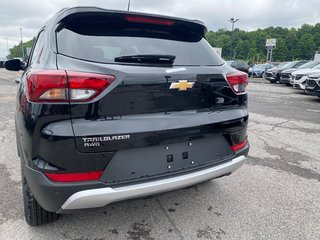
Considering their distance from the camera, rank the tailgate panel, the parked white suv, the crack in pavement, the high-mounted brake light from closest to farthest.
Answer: the tailgate panel, the high-mounted brake light, the crack in pavement, the parked white suv

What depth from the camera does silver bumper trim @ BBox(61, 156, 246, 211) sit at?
5.88ft

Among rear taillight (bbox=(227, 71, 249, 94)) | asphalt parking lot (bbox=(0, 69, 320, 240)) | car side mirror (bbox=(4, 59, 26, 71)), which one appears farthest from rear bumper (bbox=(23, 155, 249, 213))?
car side mirror (bbox=(4, 59, 26, 71))

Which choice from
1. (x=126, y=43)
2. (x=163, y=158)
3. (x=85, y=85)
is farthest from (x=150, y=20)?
(x=163, y=158)

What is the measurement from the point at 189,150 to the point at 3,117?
5861mm

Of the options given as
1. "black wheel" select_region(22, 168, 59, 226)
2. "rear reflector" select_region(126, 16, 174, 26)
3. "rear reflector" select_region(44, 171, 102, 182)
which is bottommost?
"black wheel" select_region(22, 168, 59, 226)

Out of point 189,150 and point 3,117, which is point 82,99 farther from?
point 3,117

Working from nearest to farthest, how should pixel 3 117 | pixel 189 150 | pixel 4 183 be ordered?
pixel 189 150 → pixel 4 183 → pixel 3 117

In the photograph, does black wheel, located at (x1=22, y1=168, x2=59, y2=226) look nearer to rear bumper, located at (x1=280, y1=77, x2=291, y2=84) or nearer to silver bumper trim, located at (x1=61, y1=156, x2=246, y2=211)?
silver bumper trim, located at (x1=61, y1=156, x2=246, y2=211)

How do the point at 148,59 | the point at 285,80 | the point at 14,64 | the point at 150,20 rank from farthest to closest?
the point at 285,80 → the point at 14,64 → the point at 150,20 → the point at 148,59

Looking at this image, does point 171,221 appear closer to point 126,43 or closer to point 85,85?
point 85,85

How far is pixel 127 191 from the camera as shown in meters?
1.86

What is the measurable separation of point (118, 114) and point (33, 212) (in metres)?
1.14

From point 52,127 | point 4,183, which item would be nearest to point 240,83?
point 52,127

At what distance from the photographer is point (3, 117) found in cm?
656
